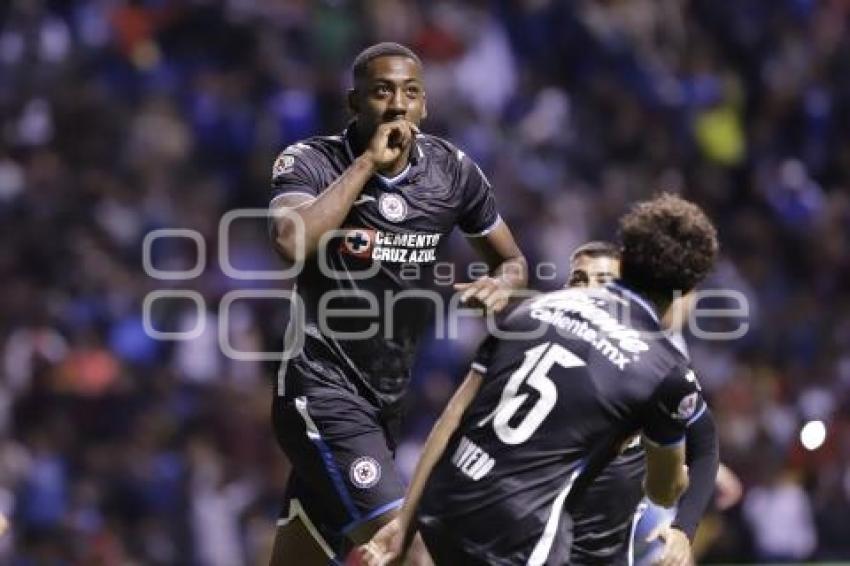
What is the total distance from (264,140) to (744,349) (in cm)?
424

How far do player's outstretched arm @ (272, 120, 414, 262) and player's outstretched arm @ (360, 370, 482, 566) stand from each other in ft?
3.85

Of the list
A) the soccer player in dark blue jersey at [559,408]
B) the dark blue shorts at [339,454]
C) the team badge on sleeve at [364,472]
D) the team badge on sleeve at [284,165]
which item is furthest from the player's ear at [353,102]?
the soccer player in dark blue jersey at [559,408]

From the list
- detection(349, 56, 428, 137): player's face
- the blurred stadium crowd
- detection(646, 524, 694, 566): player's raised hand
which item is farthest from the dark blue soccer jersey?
the blurred stadium crowd

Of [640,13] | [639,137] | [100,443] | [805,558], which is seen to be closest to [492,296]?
[100,443]

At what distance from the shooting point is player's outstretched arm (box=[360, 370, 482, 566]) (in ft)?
19.2

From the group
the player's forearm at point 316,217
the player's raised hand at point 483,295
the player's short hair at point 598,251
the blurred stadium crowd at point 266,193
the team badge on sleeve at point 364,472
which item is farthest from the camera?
the blurred stadium crowd at point 266,193

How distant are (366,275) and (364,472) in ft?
2.54

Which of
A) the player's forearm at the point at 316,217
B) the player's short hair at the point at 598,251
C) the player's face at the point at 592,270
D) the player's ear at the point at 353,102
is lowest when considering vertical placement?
the player's face at the point at 592,270

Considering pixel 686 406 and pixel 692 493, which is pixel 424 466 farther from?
pixel 692 493

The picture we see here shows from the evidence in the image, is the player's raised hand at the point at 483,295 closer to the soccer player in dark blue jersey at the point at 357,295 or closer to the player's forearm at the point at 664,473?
the soccer player in dark blue jersey at the point at 357,295

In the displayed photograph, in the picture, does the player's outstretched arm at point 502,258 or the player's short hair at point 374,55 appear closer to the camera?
the player's short hair at point 374,55

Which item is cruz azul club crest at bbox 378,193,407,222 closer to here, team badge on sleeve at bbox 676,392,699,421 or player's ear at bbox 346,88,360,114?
player's ear at bbox 346,88,360,114

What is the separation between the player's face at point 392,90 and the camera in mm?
7121

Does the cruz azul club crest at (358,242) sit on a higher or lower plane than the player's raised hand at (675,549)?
higher
